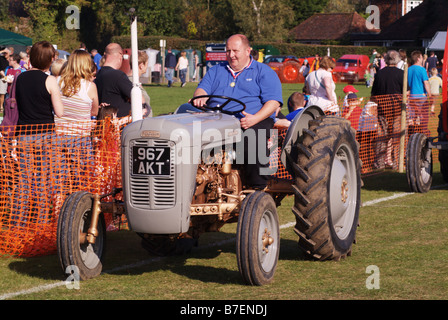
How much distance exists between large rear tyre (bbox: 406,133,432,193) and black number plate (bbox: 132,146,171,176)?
18.8 feet

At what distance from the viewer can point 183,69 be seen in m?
40.0

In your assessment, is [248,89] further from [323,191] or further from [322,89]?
[322,89]

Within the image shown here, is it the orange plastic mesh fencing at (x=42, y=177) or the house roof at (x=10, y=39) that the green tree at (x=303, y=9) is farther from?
the orange plastic mesh fencing at (x=42, y=177)

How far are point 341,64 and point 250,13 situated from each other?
24002 millimetres

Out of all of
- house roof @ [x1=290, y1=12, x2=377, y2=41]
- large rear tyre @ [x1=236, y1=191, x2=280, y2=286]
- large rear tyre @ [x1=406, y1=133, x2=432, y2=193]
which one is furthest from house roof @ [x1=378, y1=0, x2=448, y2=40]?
large rear tyre @ [x1=236, y1=191, x2=280, y2=286]

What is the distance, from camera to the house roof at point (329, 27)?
276 ft

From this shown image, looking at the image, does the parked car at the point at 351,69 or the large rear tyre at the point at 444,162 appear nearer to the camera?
the large rear tyre at the point at 444,162

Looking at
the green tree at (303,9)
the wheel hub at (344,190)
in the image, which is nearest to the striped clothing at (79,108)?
the wheel hub at (344,190)

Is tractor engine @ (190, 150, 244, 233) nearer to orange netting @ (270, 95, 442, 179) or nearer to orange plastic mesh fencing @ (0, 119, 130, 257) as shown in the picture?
orange plastic mesh fencing @ (0, 119, 130, 257)

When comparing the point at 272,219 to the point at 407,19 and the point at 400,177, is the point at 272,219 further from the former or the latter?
the point at 407,19

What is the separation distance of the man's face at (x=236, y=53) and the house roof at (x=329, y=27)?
78.2 metres

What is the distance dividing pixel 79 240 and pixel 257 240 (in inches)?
54.6
